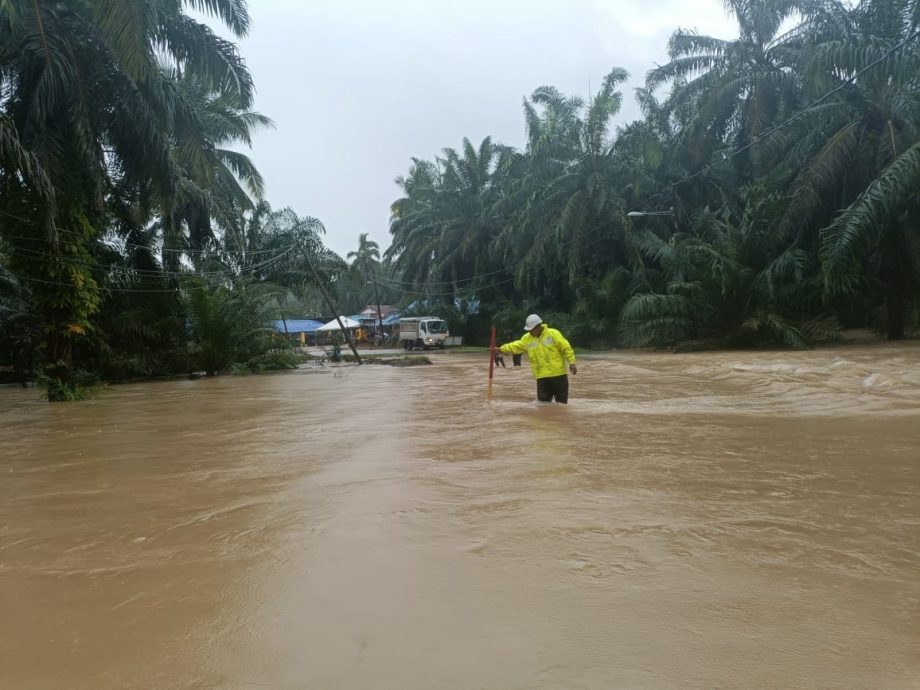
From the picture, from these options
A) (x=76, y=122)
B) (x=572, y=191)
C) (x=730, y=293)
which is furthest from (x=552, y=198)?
(x=76, y=122)

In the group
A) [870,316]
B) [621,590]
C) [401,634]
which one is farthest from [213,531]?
[870,316]

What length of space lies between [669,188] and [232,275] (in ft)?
59.1

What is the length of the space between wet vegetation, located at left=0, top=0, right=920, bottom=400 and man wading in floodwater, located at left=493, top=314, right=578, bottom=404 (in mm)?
6896

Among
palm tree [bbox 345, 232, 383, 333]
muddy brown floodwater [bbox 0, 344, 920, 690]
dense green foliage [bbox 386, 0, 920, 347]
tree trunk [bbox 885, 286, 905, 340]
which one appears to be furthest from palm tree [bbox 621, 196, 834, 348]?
palm tree [bbox 345, 232, 383, 333]

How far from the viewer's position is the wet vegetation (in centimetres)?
1296

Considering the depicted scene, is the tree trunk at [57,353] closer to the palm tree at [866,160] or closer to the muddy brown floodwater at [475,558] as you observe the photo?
the muddy brown floodwater at [475,558]

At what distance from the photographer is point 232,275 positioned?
27328mm

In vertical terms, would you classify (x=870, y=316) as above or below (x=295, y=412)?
above

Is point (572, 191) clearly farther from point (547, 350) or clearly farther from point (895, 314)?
point (547, 350)

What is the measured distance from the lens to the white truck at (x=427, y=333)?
37906 mm

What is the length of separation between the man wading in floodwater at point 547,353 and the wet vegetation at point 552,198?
6.90m

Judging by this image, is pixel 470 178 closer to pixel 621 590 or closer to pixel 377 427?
pixel 377 427

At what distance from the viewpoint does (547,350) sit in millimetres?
9156

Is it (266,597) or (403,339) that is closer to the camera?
(266,597)
